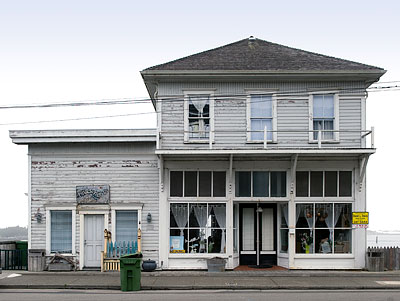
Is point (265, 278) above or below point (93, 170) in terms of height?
below

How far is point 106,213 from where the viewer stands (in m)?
19.4

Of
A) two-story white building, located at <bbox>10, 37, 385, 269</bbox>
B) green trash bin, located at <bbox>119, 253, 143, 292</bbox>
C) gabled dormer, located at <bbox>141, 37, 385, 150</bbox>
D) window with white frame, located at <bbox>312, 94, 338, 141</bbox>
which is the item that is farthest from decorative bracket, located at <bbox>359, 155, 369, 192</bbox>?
green trash bin, located at <bbox>119, 253, 143, 292</bbox>

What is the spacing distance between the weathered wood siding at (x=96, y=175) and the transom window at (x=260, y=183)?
3096mm

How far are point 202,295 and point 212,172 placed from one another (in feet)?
19.0

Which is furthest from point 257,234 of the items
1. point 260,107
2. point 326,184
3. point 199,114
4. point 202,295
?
point 202,295

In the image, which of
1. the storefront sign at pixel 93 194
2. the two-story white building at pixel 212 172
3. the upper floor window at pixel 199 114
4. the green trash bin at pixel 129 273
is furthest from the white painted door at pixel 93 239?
the upper floor window at pixel 199 114

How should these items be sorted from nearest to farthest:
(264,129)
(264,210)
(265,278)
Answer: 1. (265,278)
2. (264,129)
3. (264,210)

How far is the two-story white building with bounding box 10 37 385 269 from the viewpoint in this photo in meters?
19.3

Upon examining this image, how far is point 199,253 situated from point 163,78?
256 inches

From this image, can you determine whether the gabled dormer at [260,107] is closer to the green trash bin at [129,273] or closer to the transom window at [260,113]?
the transom window at [260,113]

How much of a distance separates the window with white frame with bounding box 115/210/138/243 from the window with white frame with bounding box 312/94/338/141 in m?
7.31

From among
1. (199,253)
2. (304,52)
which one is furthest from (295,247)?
(304,52)

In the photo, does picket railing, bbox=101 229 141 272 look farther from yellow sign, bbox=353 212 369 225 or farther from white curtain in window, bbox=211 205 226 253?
yellow sign, bbox=353 212 369 225

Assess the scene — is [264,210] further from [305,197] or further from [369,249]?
[369,249]
